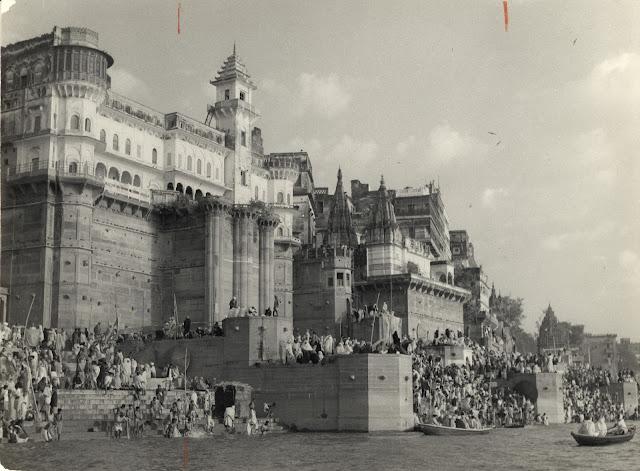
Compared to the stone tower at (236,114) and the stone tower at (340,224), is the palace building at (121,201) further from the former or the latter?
the stone tower at (340,224)

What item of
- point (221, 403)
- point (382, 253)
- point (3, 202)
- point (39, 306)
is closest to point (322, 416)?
point (221, 403)

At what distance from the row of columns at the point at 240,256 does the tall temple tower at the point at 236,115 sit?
3.66 m

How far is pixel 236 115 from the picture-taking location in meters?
53.0

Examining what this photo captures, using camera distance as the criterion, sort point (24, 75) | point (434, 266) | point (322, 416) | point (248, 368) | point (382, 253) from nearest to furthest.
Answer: point (322, 416) < point (248, 368) < point (24, 75) < point (382, 253) < point (434, 266)

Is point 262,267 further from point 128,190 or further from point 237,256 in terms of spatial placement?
point 128,190

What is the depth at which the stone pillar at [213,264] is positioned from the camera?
151 feet

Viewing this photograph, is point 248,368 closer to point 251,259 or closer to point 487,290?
point 251,259

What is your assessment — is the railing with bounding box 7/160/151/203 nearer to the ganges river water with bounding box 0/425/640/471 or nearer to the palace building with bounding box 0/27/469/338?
the palace building with bounding box 0/27/469/338

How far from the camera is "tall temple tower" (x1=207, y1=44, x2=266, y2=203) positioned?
2077 inches

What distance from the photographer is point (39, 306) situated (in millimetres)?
39875

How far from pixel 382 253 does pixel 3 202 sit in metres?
27.3

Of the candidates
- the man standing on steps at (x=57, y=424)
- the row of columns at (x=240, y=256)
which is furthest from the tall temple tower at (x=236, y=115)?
the man standing on steps at (x=57, y=424)

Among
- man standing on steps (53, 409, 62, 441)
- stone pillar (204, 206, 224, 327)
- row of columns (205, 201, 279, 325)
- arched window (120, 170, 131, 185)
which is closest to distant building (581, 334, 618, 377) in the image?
row of columns (205, 201, 279, 325)

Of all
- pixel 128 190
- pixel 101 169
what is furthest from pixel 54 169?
pixel 128 190
